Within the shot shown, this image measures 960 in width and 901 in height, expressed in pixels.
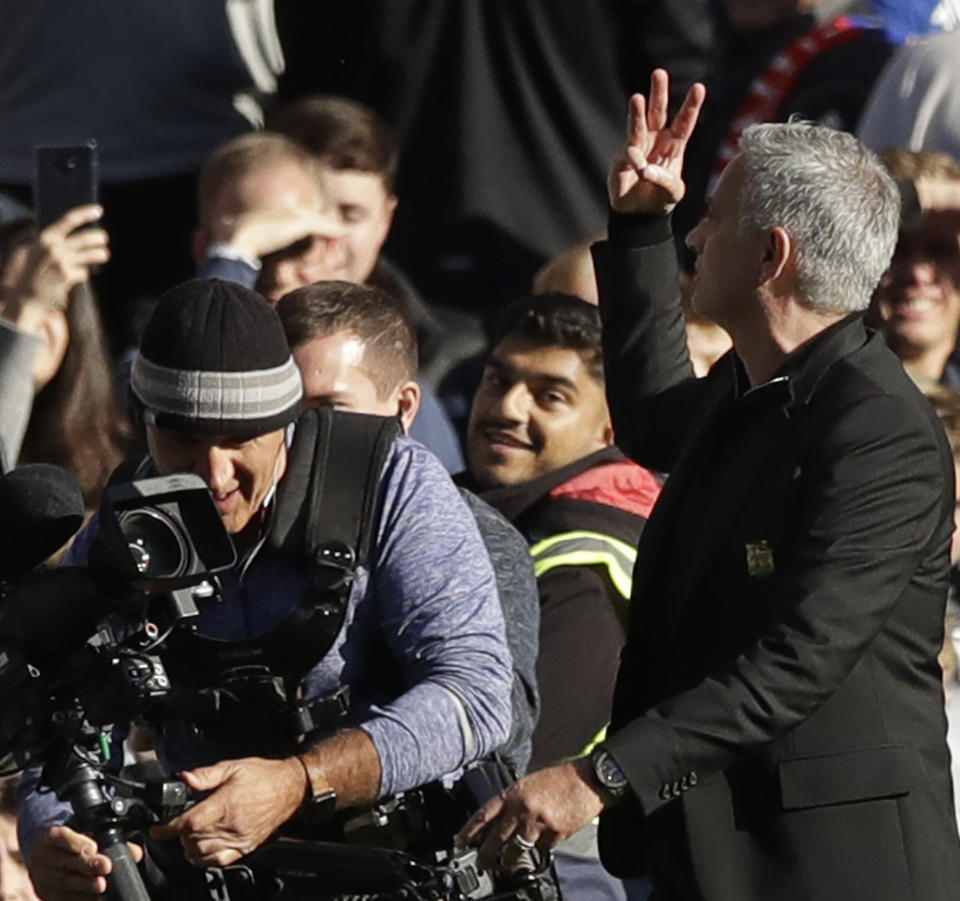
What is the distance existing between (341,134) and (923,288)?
1.43 metres

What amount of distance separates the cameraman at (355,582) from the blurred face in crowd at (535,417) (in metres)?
1.43

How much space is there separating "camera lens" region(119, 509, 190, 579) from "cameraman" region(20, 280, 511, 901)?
0.43 meters

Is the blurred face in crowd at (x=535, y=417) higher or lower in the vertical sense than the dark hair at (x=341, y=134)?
lower

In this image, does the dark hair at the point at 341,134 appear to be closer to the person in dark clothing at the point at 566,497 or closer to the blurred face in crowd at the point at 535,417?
the person in dark clothing at the point at 566,497

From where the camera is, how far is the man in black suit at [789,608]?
3801 millimetres

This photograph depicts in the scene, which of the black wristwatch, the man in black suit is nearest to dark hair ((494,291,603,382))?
the man in black suit

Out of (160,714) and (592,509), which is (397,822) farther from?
(592,509)

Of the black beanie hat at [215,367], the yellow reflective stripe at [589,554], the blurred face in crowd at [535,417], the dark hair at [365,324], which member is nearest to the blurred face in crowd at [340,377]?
the dark hair at [365,324]

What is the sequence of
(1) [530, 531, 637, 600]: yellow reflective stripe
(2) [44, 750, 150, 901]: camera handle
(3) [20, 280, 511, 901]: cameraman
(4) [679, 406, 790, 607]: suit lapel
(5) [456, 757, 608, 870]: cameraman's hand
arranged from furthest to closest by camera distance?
(1) [530, 531, 637, 600]: yellow reflective stripe
(4) [679, 406, 790, 607]: suit lapel
(3) [20, 280, 511, 901]: cameraman
(5) [456, 757, 608, 870]: cameraman's hand
(2) [44, 750, 150, 901]: camera handle

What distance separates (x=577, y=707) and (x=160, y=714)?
1149 mm

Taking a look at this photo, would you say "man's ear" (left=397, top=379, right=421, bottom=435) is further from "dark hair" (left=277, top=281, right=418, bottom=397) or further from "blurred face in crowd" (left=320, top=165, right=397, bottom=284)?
"blurred face in crowd" (left=320, top=165, right=397, bottom=284)

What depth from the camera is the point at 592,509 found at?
526 centimetres

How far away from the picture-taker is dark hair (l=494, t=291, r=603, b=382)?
222 inches

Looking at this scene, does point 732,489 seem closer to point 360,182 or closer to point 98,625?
point 98,625
